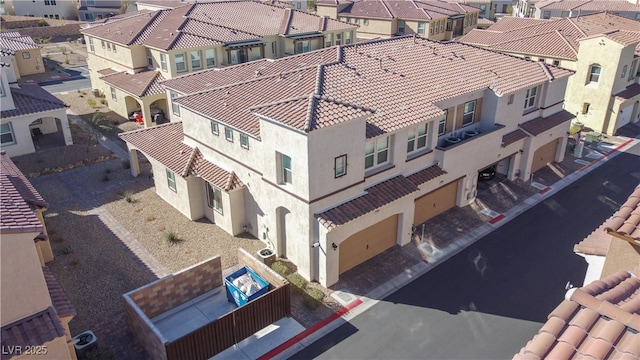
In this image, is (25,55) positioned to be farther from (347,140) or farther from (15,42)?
(347,140)

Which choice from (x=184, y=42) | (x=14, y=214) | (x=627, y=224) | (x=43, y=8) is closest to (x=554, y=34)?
(x=184, y=42)

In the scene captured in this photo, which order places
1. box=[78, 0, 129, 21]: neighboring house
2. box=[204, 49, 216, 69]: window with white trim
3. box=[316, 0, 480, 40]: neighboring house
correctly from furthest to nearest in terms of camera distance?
box=[78, 0, 129, 21]: neighboring house → box=[316, 0, 480, 40]: neighboring house → box=[204, 49, 216, 69]: window with white trim

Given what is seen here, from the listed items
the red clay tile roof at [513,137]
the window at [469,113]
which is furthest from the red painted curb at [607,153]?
the window at [469,113]

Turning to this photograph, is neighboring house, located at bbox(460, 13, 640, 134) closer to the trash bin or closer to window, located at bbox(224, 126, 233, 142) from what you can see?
window, located at bbox(224, 126, 233, 142)

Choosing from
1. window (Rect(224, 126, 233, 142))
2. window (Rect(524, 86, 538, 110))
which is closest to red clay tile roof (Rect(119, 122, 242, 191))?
window (Rect(224, 126, 233, 142))

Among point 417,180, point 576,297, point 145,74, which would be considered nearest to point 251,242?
point 417,180

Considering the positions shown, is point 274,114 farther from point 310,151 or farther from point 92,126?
point 92,126
